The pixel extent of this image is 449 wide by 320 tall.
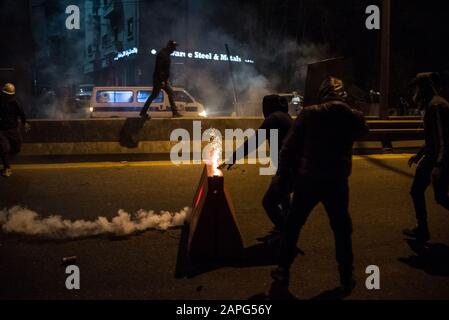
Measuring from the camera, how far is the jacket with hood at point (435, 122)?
181 inches

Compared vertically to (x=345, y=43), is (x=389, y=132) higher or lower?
lower

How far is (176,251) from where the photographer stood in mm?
4828

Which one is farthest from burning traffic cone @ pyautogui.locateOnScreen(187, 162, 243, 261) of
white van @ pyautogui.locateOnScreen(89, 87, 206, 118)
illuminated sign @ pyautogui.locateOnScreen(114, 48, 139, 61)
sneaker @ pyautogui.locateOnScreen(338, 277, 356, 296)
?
illuminated sign @ pyautogui.locateOnScreen(114, 48, 139, 61)

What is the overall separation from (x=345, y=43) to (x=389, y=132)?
69.8 feet

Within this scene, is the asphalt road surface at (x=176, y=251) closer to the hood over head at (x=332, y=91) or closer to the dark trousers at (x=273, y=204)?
the dark trousers at (x=273, y=204)

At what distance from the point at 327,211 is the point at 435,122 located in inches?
64.5

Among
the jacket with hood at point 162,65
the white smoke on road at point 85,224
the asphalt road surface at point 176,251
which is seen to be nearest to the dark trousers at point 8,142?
the asphalt road surface at point 176,251

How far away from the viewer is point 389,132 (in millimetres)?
11227

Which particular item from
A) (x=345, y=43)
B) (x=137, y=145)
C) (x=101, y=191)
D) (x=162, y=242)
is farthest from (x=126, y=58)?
(x=162, y=242)

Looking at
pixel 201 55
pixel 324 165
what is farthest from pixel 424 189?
pixel 201 55

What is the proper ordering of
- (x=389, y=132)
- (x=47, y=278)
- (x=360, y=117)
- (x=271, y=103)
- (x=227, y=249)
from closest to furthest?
(x=360, y=117) → (x=47, y=278) → (x=227, y=249) → (x=271, y=103) → (x=389, y=132)

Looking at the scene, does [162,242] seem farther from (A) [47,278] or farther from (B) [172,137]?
(B) [172,137]

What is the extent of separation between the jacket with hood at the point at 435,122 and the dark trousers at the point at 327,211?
4.48 ft
